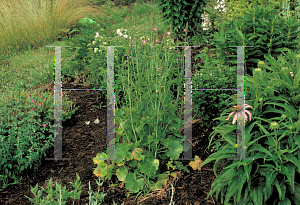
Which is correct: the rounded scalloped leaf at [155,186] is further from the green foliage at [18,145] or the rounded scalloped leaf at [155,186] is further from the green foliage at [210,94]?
the green foliage at [18,145]

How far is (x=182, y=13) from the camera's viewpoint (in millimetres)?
5652

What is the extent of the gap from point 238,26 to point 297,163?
2514 mm

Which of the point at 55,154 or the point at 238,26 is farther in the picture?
the point at 238,26

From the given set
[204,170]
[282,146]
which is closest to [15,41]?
[204,170]

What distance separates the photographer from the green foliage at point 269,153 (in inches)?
75.5

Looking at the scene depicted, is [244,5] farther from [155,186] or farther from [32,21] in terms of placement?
[32,21]

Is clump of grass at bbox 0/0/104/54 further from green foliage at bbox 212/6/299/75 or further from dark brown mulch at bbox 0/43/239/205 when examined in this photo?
green foliage at bbox 212/6/299/75

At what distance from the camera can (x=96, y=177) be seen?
9.54 feet

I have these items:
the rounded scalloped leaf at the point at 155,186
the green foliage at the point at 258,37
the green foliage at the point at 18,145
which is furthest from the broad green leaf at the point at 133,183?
the green foliage at the point at 258,37

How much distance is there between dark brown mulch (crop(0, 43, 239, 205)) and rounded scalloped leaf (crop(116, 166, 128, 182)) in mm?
192

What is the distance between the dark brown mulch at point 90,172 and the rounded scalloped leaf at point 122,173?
19 centimetres

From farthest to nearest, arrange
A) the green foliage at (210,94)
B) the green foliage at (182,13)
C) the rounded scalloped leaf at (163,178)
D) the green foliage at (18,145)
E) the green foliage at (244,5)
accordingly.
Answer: the green foliage at (182,13)
the green foliage at (244,5)
the green foliage at (210,94)
the green foliage at (18,145)
the rounded scalloped leaf at (163,178)

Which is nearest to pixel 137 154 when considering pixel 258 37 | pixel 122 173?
pixel 122 173

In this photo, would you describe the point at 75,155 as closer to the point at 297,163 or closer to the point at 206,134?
the point at 206,134
